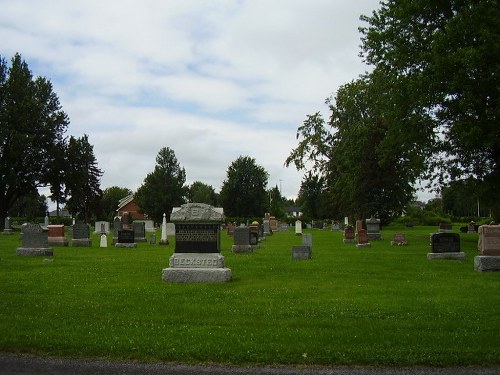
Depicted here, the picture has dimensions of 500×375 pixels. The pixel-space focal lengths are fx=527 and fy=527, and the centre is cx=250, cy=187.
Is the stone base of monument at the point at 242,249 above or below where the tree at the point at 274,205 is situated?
below

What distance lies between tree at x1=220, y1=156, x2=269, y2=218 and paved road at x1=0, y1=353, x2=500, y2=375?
84140 mm

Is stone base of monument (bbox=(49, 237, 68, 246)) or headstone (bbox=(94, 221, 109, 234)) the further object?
headstone (bbox=(94, 221, 109, 234))

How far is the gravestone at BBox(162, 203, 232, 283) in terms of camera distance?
1316 cm

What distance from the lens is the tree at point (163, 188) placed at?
8288cm

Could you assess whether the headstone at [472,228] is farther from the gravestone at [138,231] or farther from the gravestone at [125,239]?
Result: the gravestone at [125,239]

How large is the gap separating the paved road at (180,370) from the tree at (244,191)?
276ft

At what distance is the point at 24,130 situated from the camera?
51812 millimetres

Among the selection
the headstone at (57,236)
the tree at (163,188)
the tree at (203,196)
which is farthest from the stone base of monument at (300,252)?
the tree at (203,196)

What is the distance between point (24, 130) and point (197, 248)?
4414 centimetres

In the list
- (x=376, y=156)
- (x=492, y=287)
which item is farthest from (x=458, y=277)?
(x=376, y=156)

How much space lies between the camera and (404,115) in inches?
1084

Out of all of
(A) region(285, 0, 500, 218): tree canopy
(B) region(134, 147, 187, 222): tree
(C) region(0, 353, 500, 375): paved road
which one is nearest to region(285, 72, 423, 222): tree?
(A) region(285, 0, 500, 218): tree canopy

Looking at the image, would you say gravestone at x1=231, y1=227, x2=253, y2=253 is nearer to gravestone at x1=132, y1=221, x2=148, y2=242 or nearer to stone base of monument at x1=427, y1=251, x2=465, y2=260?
stone base of monument at x1=427, y1=251, x2=465, y2=260

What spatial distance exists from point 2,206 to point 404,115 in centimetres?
4113
